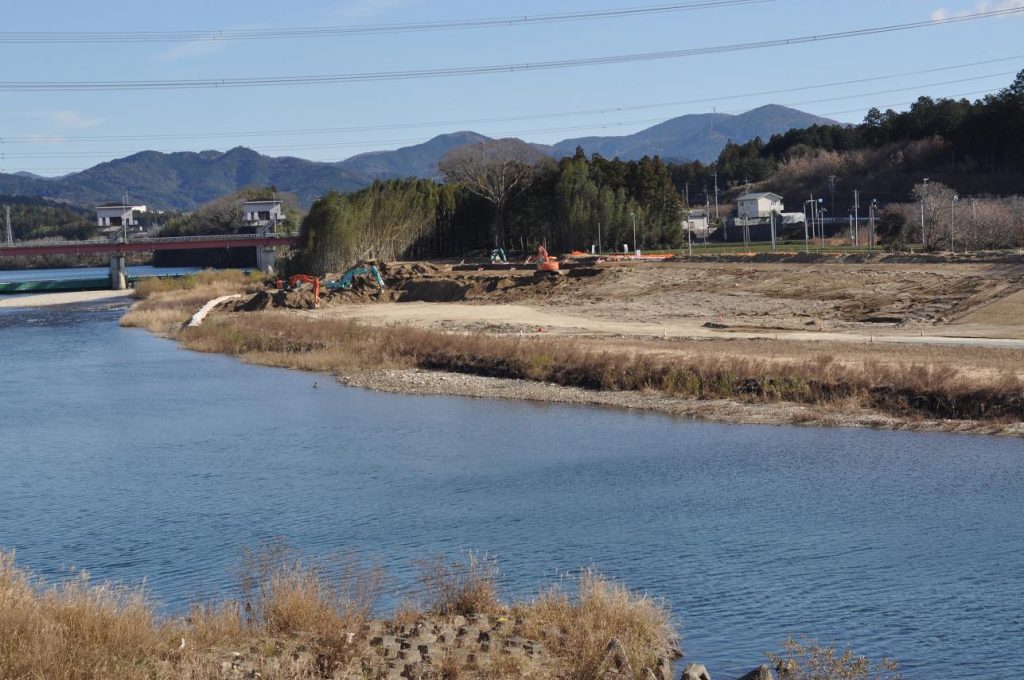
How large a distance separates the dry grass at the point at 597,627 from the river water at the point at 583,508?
70cm

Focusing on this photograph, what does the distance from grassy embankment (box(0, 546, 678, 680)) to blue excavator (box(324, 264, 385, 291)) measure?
180 feet

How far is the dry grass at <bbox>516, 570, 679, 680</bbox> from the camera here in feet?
41.9

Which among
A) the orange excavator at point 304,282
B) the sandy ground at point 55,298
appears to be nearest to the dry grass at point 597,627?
the orange excavator at point 304,282

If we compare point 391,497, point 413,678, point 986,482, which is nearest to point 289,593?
point 413,678

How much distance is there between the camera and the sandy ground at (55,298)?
93.8m

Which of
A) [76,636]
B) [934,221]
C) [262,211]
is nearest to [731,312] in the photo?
[934,221]

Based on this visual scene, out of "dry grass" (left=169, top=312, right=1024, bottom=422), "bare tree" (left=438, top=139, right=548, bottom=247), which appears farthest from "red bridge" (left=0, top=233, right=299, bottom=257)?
"dry grass" (left=169, top=312, right=1024, bottom=422)

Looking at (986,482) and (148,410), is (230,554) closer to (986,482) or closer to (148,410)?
(986,482)

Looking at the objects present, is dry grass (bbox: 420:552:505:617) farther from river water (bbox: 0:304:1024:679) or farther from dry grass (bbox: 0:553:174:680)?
dry grass (bbox: 0:553:174:680)

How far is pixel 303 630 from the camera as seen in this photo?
13.4 m

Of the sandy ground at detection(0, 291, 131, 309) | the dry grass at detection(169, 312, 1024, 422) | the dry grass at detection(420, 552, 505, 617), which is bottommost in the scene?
the dry grass at detection(420, 552, 505, 617)

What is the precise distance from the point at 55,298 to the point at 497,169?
127 ft

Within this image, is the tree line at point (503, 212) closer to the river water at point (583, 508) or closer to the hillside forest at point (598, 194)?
the hillside forest at point (598, 194)

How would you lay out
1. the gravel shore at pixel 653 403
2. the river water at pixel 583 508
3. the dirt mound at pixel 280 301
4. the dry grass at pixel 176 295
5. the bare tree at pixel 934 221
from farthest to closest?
the dry grass at pixel 176 295 → the dirt mound at pixel 280 301 → the bare tree at pixel 934 221 → the gravel shore at pixel 653 403 → the river water at pixel 583 508
